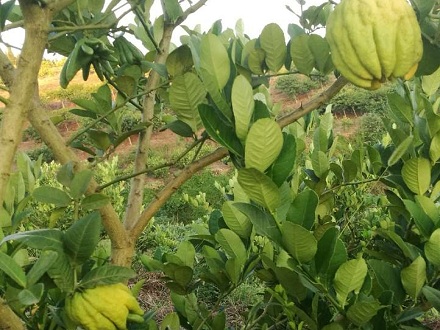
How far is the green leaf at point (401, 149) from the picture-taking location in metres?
0.79

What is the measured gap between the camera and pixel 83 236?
616 millimetres

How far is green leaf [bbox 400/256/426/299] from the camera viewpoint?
690 mm

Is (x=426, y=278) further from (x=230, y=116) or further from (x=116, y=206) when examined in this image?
(x=116, y=206)

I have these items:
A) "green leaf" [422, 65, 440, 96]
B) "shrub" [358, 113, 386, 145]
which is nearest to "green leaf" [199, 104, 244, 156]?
"green leaf" [422, 65, 440, 96]

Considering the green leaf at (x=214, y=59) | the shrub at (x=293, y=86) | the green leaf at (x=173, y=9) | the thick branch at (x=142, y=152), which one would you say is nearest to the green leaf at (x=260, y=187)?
the green leaf at (x=214, y=59)

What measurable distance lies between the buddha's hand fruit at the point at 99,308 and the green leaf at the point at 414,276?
0.33 metres

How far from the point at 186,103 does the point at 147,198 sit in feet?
17.8

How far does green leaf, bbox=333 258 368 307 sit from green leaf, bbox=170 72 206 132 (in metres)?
0.24

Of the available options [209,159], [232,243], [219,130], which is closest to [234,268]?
[232,243]

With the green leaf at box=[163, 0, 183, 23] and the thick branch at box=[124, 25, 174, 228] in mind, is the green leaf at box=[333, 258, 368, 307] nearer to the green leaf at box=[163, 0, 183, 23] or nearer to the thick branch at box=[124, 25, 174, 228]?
the thick branch at box=[124, 25, 174, 228]

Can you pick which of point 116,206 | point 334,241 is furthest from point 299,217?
point 116,206

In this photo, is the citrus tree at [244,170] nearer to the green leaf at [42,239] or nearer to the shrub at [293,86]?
the green leaf at [42,239]

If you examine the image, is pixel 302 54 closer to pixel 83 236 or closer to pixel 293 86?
pixel 83 236

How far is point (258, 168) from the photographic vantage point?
565 mm
